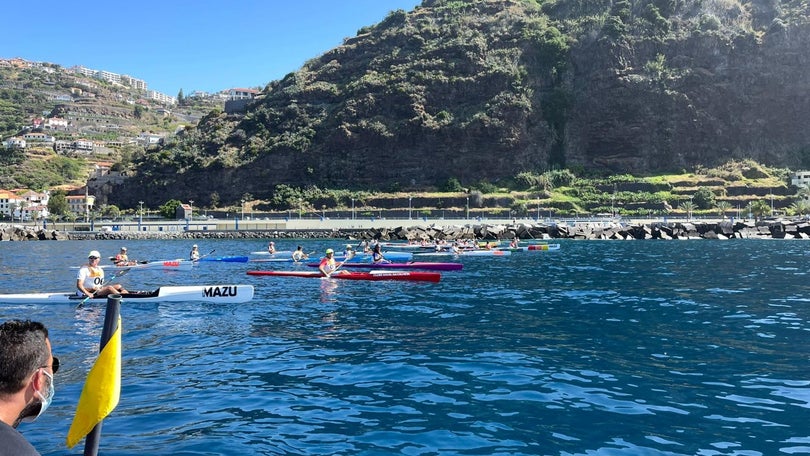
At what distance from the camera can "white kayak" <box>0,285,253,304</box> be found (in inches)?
827

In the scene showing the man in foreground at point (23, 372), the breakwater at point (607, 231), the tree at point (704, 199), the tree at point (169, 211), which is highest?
the tree at point (704, 199)

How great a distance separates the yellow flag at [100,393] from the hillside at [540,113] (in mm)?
113630

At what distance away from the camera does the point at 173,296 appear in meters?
21.5

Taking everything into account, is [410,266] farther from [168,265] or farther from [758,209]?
[758,209]

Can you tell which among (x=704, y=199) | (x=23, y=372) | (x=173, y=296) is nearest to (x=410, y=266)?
(x=173, y=296)

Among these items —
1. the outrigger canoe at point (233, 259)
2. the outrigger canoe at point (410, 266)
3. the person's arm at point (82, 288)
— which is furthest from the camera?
the outrigger canoe at point (233, 259)

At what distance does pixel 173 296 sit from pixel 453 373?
43.6 ft

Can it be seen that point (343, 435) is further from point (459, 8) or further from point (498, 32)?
point (459, 8)

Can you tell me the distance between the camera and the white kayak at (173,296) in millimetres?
21016

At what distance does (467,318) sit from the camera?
18844mm

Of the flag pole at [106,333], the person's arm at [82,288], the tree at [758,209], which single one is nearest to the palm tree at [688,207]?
the tree at [758,209]

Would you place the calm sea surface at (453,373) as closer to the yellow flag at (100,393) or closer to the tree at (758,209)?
the yellow flag at (100,393)

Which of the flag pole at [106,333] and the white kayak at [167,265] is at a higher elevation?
the flag pole at [106,333]

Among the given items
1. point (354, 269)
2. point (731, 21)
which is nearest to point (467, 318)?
point (354, 269)
